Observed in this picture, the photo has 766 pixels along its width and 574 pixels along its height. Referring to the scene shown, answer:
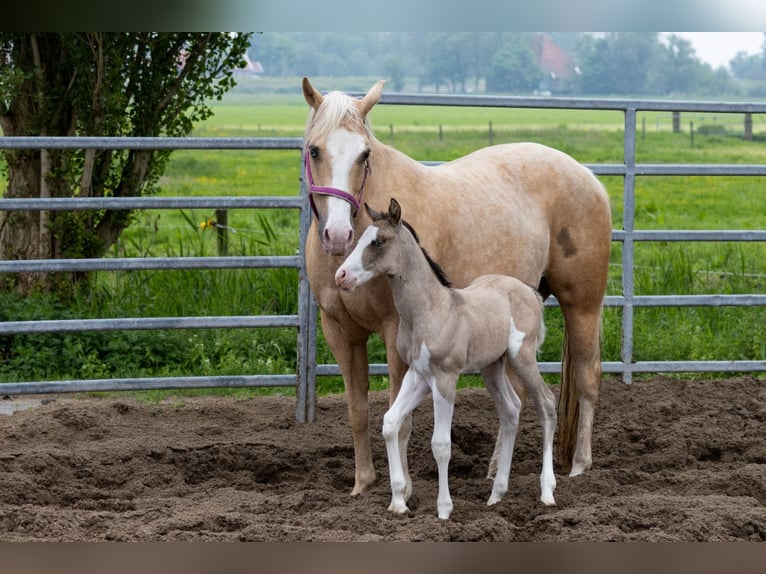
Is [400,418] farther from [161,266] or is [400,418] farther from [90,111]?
[90,111]

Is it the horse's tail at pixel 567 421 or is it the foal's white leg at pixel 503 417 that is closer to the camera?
the foal's white leg at pixel 503 417

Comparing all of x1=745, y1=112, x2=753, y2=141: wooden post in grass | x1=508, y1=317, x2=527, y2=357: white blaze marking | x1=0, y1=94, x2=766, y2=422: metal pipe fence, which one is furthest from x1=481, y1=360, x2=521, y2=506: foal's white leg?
x1=745, y1=112, x2=753, y2=141: wooden post in grass

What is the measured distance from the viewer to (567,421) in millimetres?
5098

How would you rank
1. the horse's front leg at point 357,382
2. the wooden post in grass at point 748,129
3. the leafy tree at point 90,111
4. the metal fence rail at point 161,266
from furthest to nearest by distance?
the wooden post in grass at point 748,129 < the leafy tree at point 90,111 < the metal fence rail at point 161,266 < the horse's front leg at point 357,382

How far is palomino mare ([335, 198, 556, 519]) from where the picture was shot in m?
3.78

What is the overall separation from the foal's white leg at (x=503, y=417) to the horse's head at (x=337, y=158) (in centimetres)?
93

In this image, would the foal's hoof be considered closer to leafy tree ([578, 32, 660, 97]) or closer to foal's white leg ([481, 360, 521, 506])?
foal's white leg ([481, 360, 521, 506])

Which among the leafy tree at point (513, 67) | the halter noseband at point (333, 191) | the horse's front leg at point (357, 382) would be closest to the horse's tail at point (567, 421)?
the horse's front leg at point (357, 382)

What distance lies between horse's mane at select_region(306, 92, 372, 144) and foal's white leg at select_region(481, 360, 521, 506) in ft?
3.92

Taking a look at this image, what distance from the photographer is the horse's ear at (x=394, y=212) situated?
3719 millimetres

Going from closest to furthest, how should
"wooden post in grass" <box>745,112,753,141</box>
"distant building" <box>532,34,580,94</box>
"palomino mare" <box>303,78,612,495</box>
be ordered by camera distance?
"palomino mare" <box>303,78,612,495</box>
"wooden post in grass" <box>745,112,753,141</box>
"distant building" <box>532,34,580,94</box>

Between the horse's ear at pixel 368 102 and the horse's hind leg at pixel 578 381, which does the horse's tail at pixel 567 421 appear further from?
the horse's ear at pixel 368 102

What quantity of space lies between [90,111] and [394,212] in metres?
3.93

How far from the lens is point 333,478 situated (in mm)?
4730
